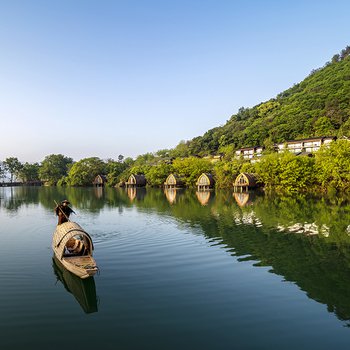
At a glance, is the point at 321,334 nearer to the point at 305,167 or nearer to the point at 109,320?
the point at 109,320

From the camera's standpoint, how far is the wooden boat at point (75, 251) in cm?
1146

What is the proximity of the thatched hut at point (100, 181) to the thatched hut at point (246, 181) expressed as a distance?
145ft

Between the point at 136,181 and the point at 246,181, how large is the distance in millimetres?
31354

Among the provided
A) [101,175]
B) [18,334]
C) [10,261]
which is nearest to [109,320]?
[18,334]

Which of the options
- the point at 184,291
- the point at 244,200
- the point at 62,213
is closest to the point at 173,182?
the point at 244,200

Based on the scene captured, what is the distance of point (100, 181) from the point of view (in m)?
88.1

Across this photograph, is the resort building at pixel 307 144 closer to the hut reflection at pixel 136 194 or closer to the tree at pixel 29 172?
the hut reflection at pixel 136 194

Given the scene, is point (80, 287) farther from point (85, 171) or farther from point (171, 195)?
point (85, 171)

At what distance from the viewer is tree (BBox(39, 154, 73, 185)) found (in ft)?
328

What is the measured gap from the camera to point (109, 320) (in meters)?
9.05

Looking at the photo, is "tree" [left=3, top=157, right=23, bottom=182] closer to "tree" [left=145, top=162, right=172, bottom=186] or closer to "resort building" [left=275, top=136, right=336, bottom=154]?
"tree" [left=145, top=162, right=172, bottom=186]

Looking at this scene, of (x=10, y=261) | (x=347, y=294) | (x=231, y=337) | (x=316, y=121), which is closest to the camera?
(x=231, y=337)

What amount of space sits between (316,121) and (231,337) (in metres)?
88.7

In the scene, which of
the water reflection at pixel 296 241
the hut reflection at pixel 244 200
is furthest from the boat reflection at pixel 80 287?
the hut reflection at pixel 244 200
